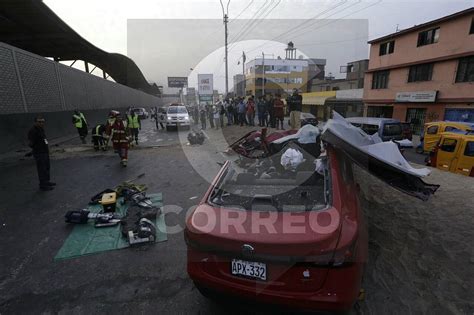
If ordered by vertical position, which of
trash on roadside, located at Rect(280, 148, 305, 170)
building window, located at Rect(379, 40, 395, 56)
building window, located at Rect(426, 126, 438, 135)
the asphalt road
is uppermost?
building window, located at Rect(379, 40, 395, 56)

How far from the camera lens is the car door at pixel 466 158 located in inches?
335

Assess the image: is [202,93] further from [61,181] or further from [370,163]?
[370,163]

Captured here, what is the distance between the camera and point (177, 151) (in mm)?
11242

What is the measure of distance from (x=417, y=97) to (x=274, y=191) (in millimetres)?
24478

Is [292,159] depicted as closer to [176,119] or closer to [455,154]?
[455,154]

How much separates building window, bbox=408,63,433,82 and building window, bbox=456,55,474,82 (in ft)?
7.15

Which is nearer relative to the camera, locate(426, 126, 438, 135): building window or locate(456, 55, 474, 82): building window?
locate(426, 126, 438, 135): building window

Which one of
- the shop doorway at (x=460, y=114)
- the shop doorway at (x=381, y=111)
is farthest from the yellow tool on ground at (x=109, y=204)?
Result: the shop doorway at (x=381, y=111)

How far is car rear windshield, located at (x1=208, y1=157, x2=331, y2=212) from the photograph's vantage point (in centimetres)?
247

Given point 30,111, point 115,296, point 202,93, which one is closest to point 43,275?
point 115,296

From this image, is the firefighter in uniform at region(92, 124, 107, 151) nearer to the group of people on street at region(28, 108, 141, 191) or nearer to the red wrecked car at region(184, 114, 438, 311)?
the group of people on street at region(28, 108, 141, 191)

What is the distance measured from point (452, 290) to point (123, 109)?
1348 inches

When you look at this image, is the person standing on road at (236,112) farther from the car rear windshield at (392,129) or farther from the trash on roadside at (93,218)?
the trash on roadside at (93,218)

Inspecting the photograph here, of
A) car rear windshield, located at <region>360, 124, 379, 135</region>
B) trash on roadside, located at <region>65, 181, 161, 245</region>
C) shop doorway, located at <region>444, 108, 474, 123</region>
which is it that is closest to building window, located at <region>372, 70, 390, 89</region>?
shop doorway, located at <region>444, 108, 474, 123</region>
